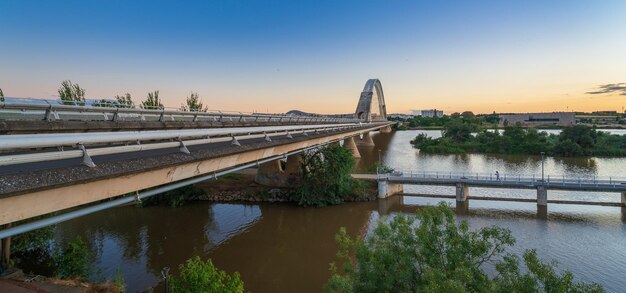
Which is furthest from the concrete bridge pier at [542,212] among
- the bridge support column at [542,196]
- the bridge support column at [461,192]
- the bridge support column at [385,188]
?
the bridge support column at [385,188]

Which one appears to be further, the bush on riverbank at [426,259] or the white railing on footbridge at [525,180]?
the white railing on footbridge at [525,180]

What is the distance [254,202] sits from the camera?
75.2ft

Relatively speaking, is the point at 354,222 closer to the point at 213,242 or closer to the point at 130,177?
the point at 213,242

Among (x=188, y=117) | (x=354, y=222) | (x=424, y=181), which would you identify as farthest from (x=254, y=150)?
(x=424, y=181)

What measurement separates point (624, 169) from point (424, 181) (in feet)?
92.5

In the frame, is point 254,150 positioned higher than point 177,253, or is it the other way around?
point 254,150

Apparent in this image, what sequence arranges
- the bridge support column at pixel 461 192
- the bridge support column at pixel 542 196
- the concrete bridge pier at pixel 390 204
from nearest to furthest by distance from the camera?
the bridge support column at pixel 542 196 < the concrete bridge pier at pixel 390 204 < the bridge support column at pixel 461 192

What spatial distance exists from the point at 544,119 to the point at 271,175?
134565mm

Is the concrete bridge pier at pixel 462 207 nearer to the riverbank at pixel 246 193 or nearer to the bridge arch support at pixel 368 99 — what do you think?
the riverbank at pixel 246 193

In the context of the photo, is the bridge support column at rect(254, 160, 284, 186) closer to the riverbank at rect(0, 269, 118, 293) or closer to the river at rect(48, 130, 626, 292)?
the river at rect(48, 130, 626, 292)

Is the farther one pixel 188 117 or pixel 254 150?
pixel 188 117

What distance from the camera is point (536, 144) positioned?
49281 mm

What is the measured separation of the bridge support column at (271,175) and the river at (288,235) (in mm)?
2237

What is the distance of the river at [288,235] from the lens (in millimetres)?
12516
